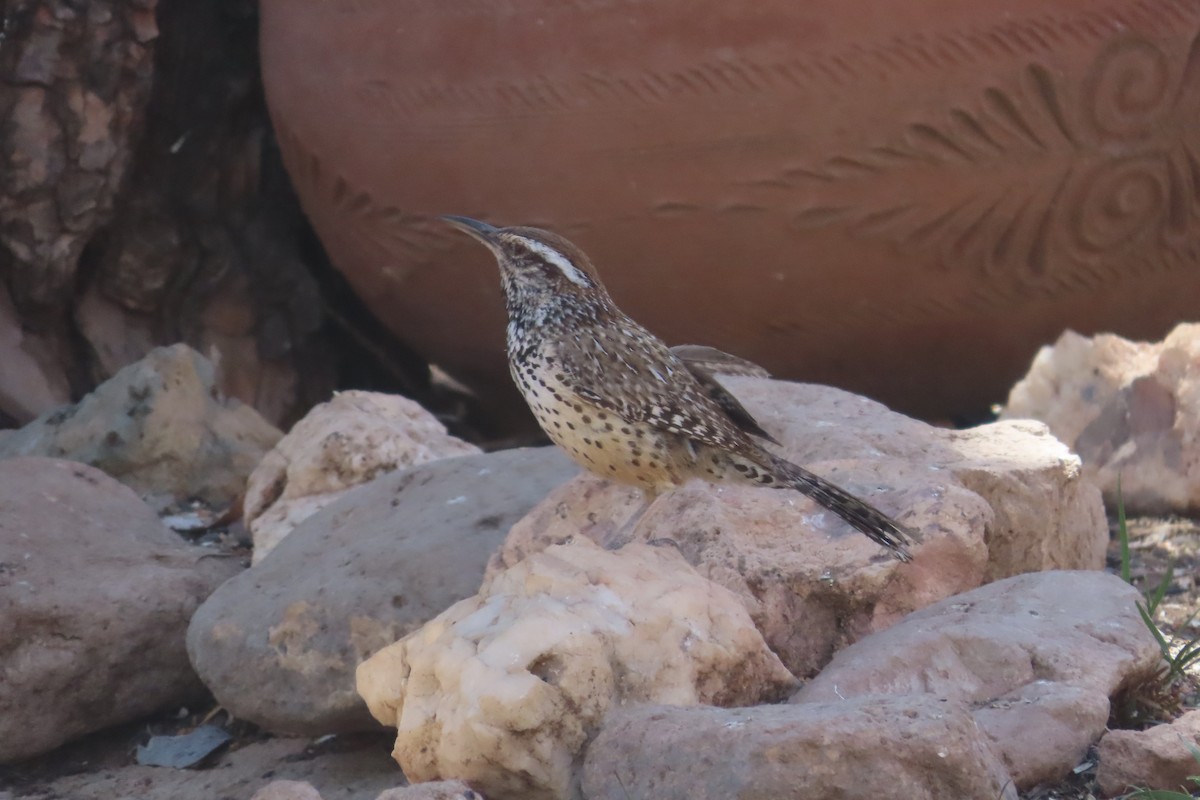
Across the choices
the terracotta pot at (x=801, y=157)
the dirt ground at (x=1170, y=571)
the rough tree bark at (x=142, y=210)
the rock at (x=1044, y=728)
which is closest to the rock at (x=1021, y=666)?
the rock at (x=1044, y=728)

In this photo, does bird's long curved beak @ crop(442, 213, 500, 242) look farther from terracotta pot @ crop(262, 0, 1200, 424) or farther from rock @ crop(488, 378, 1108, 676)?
terracotta pot @ crop(262, 0, 1200, 424)

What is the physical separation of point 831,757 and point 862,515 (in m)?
1.00

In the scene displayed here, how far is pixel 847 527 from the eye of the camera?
10.4 feet

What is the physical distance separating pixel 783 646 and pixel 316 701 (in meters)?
1.14

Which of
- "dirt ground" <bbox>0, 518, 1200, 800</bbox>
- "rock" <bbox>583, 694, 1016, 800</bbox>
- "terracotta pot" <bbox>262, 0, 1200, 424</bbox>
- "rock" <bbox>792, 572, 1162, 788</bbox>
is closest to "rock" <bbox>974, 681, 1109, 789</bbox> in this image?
"rock" <bbox>792, 572, 1162, 788</bbox>

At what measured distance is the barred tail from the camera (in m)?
3.01

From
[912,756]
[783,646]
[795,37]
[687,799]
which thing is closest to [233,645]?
[783,646]

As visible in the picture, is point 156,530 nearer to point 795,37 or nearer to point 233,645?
point 233,645

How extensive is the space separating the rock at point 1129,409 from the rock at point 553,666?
Answer: 2.56 m

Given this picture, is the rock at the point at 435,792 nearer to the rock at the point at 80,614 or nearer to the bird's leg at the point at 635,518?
the bird's leg at the point at 635,518

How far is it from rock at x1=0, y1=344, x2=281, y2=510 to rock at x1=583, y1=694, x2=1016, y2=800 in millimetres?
3155

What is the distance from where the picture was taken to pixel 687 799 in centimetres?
212

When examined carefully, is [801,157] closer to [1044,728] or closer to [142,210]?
[142,210]

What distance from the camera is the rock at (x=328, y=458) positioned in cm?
431
